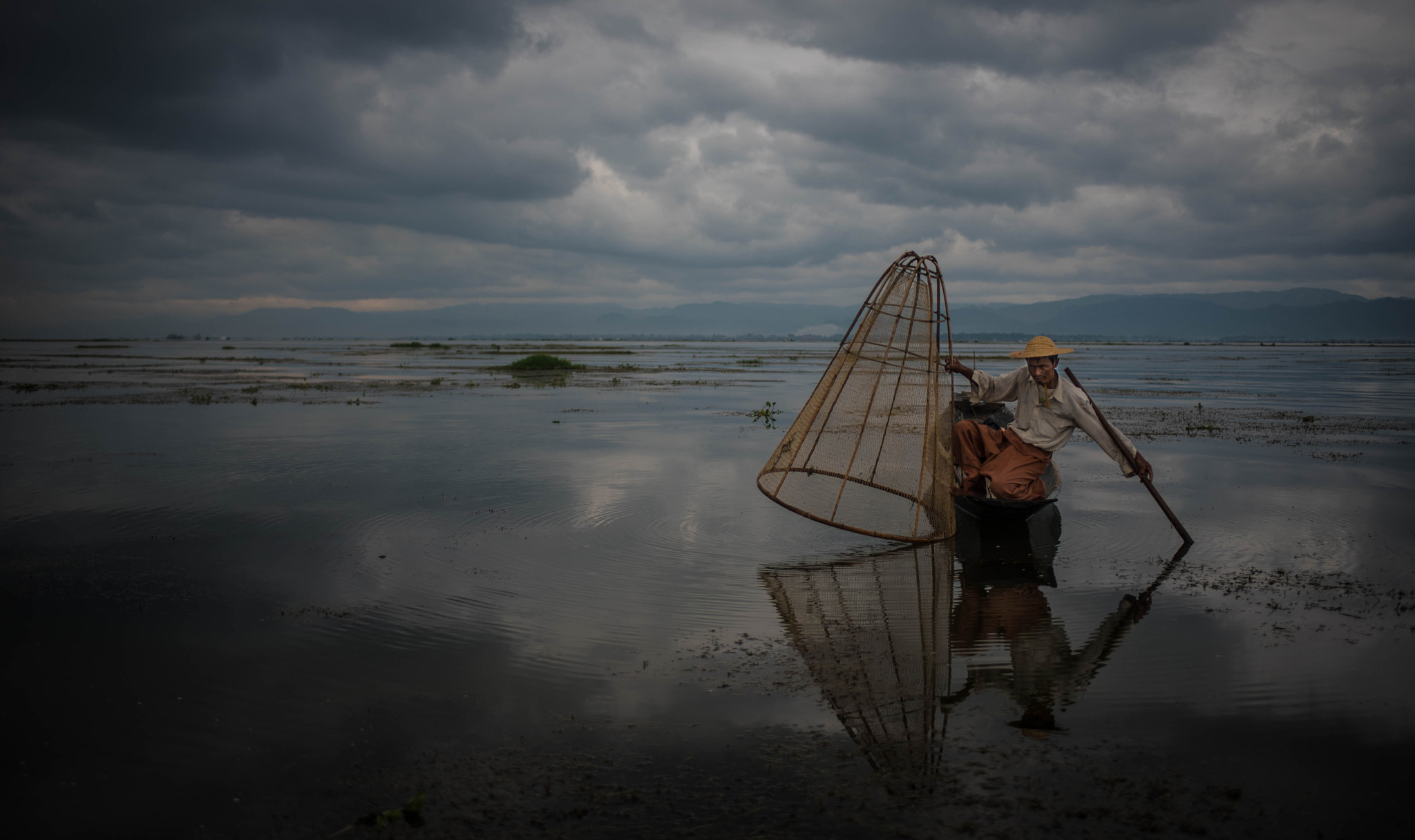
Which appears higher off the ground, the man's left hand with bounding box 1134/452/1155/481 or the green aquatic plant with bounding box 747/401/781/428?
the man's left hand with bounding box 1134/452/1155/481

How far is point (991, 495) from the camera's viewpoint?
852 centimetres

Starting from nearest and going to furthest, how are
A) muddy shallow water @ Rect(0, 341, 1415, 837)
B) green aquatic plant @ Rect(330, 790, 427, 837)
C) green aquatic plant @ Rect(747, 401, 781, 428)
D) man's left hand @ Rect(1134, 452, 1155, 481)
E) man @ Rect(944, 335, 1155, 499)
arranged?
green aquatic plant @ Rect(330, 790, 427, 837) → muddy shallow water @ Rect(0, 341, 1415, 837) → man's left hand @ Rect(1134, 452, 1155, 481) → man @ Rect(944, 335, 1155, 499) → green aquatic plant @ Rect(747, 401, 781, 428)

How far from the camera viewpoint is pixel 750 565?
7.32 metres

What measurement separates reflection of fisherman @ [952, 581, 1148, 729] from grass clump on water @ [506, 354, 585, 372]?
3776cm

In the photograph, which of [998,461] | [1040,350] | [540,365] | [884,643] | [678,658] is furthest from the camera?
[540,365]

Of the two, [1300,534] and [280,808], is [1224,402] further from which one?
[280,808]

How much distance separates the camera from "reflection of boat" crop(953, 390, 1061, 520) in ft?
26.5

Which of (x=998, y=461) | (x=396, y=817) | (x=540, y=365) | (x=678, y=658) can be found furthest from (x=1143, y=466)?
(x=540, y=365)

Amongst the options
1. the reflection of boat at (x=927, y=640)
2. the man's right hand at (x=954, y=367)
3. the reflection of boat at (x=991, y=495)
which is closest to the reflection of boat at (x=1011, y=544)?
the reflection of boat at (x=927, y=640)

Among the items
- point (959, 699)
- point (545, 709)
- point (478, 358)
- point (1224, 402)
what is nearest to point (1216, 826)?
point (959, 699)

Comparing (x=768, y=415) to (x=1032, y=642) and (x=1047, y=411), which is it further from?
(x=1032, y=642)

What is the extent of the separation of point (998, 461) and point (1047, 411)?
70cm

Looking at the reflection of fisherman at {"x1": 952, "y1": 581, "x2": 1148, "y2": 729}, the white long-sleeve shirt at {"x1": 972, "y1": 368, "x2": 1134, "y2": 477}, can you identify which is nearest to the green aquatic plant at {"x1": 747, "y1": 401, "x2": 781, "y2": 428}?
the white long-sleeve shirt at {"x1": 972, "y1": 368, "x2": 1134, "y2": 477}

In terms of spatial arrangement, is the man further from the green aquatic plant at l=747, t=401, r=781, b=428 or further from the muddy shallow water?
the green aquatic plant at l=747, t=401, r=781, b=428
